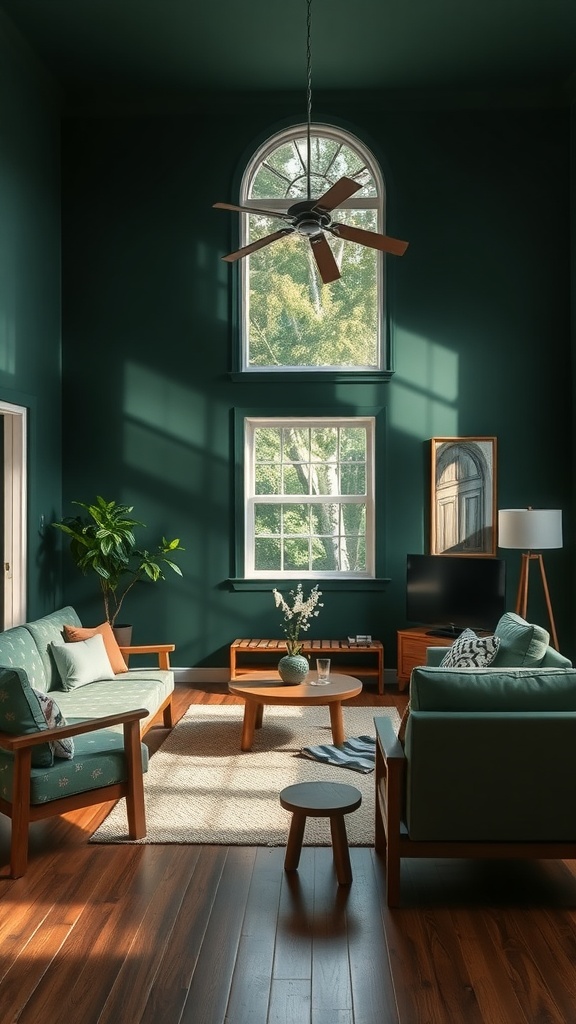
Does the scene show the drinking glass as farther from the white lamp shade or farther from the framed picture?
the framed picture

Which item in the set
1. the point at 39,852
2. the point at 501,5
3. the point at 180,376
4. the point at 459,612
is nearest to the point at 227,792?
the point at 39,852

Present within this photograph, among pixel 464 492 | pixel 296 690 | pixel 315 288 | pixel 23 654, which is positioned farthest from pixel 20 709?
pixel 315 288

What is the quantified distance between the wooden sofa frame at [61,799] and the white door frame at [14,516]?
8.86ft

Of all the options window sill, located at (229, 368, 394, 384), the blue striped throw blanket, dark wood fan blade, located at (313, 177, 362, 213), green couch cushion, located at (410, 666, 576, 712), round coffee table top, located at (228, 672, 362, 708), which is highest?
dark wood fan blade, located at (313, 177, 362, 213)

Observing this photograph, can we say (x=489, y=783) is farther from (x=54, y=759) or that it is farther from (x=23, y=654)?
(x=23, y=654)

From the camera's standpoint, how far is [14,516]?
20.1ft

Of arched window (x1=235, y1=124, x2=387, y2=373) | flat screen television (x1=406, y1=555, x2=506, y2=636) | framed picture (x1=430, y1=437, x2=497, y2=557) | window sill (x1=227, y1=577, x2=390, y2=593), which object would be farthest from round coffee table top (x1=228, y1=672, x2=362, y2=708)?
arched window (x1=235, y1=124, x2=387, y2=373)

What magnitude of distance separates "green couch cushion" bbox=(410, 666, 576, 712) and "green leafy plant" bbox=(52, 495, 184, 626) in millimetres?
3745

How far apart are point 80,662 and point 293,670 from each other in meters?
1.28

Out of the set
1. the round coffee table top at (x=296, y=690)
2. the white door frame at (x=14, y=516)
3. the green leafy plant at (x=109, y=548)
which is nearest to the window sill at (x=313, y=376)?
the green leafy plant at (x=109, y=548)

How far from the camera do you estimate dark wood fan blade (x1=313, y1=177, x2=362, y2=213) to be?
159 inches

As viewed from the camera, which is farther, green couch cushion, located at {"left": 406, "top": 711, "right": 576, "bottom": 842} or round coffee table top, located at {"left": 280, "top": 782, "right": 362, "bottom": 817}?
round coffee table top, located at {"left": 280, "top": 782, "right": 362, "bottom": 817}

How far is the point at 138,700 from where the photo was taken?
15.3 feet

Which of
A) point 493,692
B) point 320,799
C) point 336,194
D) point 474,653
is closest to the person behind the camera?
point 493,692
